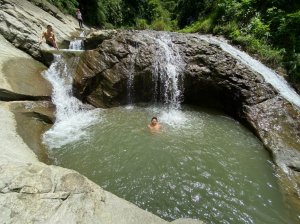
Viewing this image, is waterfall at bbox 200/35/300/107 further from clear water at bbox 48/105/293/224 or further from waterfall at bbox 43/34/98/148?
waterfall at bbox 43/34/98/148

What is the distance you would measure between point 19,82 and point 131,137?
4101 mm

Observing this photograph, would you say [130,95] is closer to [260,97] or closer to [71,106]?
[71,106]

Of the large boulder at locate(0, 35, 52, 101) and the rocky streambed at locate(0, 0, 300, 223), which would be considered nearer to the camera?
the rocky streambed at locate(0, 0, 300, 223)

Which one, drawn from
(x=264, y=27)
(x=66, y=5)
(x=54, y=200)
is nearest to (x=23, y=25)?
(x=54, y=200)

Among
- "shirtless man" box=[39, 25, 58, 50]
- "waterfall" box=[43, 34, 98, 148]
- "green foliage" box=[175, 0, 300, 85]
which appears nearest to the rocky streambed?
"waterfall" box=[43, 34, 98, 148]

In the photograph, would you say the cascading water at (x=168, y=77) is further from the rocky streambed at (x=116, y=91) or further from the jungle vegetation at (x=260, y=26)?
the jungle vegetation at (x=260, y=26)

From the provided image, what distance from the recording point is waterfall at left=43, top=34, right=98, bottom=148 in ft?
26.0

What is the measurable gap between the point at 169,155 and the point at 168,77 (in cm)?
457

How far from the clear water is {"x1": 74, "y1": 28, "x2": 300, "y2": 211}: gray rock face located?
1140 millimetres

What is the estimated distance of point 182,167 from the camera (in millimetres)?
6758

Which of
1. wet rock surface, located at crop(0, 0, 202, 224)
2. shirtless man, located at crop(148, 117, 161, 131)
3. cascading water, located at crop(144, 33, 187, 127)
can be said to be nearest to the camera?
wet rock surface, located at crop(0, 0, 202, 224)

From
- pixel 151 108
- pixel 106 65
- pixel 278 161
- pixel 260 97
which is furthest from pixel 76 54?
pixel 278 161

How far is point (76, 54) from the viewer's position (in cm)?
1108

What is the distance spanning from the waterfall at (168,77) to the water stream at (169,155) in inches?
1.6
